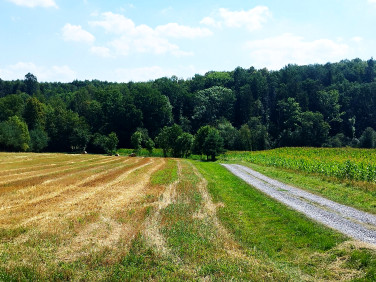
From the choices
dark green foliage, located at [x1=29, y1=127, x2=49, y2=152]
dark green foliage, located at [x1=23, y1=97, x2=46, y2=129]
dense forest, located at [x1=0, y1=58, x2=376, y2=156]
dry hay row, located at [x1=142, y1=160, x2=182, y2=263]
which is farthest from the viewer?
dark green foliage, located at [x1=23, y1=97, x2=46, y2=129]

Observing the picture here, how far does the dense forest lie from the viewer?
10742 cm

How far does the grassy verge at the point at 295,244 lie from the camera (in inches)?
371

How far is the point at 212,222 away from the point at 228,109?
138m

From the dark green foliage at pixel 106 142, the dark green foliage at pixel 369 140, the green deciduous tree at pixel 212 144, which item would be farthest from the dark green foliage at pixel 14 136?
the dark green foliage at pixel 369 140

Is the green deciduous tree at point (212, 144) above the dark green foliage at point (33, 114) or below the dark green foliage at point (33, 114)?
below

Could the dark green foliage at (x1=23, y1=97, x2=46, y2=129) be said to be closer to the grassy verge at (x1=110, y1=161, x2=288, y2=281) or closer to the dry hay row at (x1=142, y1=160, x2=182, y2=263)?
the dry hay row at (x1=142, y1=160, x2=182, y2=263)

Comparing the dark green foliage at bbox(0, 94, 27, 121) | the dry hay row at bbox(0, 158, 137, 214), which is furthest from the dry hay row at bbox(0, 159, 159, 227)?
the dark green foliage at bbox(0, 94, 27, 121)

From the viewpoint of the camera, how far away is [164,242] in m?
11.1

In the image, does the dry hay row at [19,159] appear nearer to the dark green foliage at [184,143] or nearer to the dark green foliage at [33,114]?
the dark green foliage at [184,143]

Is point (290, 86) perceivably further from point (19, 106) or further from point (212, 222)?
point (212, 222)

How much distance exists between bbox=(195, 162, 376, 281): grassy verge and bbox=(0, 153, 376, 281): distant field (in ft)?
0.11

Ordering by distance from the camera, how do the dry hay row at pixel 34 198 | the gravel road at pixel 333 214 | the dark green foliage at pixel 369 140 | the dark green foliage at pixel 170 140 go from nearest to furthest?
1. the gravel road at pixel 333 214
2. the dry hay row at pixel 34 198
3. the dark green foliage at pixel 170 140
4. the dark green foliage at pixel 369 140

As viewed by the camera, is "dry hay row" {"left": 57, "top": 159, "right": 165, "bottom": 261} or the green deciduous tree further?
the green deciduous tree

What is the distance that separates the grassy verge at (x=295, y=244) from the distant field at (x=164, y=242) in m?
0.03
